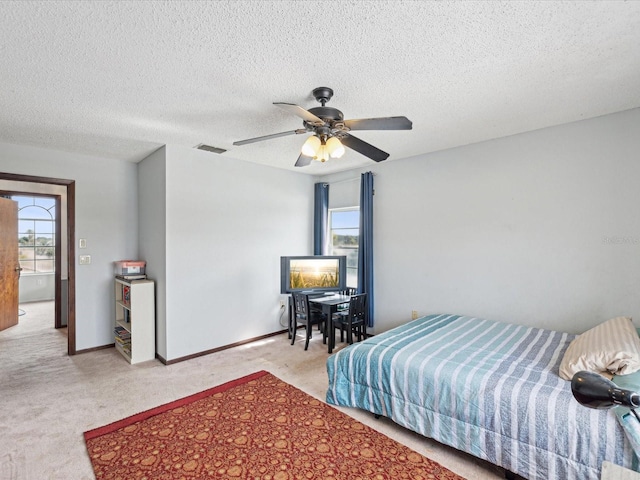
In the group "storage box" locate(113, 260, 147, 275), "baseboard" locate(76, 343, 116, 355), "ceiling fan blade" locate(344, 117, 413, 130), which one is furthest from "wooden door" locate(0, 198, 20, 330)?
"ceiling fan blade" locate(344, 117, 413, 130)

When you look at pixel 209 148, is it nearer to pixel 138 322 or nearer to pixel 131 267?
pixel 131 267

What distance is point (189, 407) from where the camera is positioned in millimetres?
2662

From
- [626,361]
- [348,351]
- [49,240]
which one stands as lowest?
[348,351]

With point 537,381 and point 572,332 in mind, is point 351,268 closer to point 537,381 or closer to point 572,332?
point 572,332

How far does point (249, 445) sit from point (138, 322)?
2223 mm

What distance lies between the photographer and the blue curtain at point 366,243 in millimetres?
4402

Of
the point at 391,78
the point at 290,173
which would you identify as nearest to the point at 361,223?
the point at 290,173

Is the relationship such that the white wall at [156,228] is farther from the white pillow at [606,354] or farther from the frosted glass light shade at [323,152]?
the white pillow at [606,354]

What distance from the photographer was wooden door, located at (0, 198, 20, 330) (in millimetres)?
5016

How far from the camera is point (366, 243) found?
4.43m

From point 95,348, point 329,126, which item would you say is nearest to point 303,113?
point 329,126

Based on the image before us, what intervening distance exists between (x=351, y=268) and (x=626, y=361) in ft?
11.1

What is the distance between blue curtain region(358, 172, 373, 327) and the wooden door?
557 cm

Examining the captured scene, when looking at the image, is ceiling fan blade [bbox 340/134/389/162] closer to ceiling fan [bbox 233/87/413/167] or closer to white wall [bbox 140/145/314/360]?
ceiling fan [bbox 233/87/413/167]
